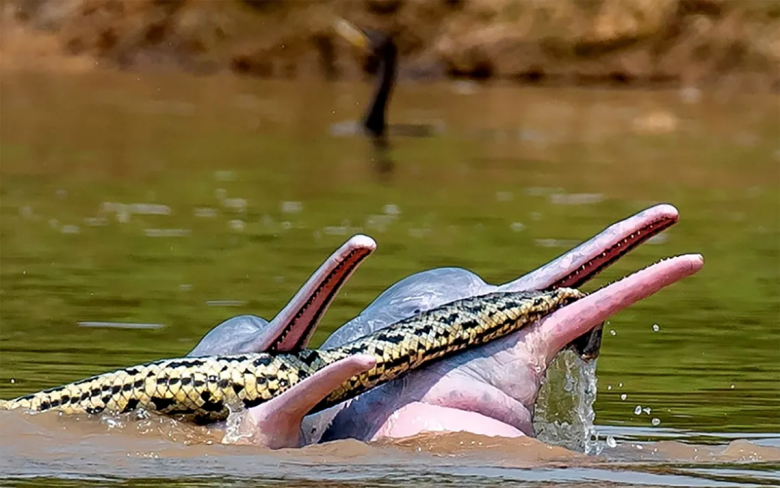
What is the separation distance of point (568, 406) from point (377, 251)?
6.19 m

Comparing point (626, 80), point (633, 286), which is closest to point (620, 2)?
point (626, 80)

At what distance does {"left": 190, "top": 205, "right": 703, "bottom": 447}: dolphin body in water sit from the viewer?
7191mm

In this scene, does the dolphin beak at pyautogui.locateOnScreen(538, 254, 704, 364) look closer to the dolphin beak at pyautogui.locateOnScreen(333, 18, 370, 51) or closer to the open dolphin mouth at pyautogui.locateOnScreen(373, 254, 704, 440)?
the open dolphin mouth at pyautogui.locateOnScreen(373, 254, 704, 440)

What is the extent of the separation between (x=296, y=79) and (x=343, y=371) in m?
31.5

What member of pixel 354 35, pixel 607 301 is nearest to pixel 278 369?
pixel 607 301

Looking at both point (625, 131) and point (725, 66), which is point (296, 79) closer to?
point (725, 66)

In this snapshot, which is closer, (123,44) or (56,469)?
(56,469)

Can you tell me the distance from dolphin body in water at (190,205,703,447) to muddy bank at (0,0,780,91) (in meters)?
28.0

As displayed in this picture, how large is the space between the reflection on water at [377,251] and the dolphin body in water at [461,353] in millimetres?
126

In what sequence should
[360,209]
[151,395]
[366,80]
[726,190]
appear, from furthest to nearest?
1. [366,80]
2. [726,190]
3. [360,209]
4. [151,395]

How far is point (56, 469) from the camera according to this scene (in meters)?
7.02

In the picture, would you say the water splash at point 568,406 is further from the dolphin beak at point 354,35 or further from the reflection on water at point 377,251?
the dolphin beak at point 354,35

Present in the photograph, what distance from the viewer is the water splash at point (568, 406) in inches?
306

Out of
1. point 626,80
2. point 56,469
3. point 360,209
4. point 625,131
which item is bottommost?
point 56,469
